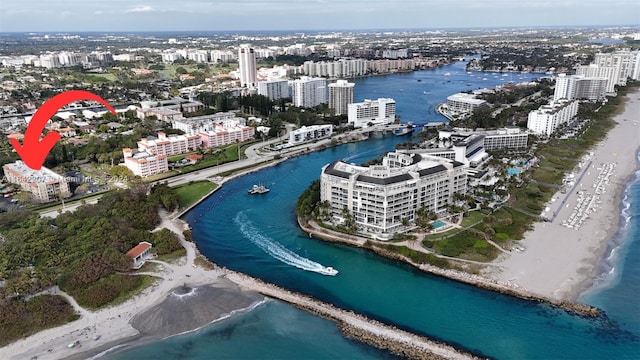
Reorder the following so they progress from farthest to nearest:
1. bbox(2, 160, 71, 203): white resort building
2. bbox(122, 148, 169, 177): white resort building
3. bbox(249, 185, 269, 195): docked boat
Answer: bbox(122, 148, 169, 177): white resort building, bbox(249, 185, 269, 195): docked boat, bbox(2, 160, 71, 203): white resort building

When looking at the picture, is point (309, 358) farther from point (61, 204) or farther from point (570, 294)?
point (61, 204)

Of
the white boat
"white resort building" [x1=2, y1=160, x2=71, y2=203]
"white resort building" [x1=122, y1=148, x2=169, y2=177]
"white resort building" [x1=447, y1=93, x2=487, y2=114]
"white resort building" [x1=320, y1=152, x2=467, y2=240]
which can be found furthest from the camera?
"white resort building" [x1=447, y1=93, x2=487, y2=114]

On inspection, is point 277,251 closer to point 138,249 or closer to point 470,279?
point 138,249

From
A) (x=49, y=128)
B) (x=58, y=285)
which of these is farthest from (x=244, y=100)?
(x=58, y=285)

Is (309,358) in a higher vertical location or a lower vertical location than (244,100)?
lower

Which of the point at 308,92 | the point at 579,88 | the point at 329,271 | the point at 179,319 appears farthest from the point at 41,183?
the point at 579,88

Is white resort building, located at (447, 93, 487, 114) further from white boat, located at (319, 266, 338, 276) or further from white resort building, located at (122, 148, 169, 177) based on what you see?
white boat, located at (319, 266, 338, 276)

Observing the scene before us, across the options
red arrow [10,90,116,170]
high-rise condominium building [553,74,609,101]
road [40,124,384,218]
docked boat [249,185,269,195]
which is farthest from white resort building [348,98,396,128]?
red arrow [10,90,116,170]

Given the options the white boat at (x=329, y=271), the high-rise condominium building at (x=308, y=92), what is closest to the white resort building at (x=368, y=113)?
the high-rise condominium building at (x=308, y=92)
